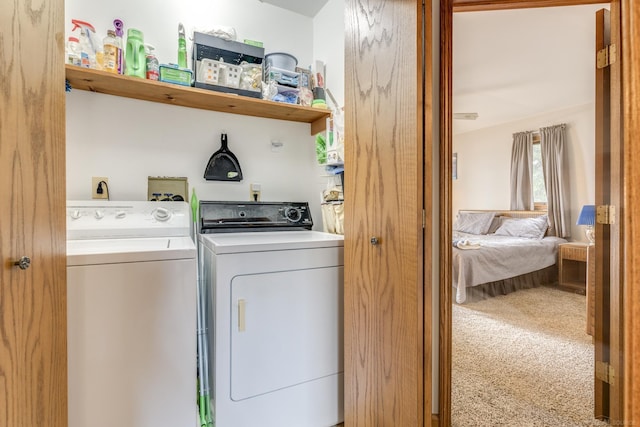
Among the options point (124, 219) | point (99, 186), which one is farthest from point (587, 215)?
point (99, 186)

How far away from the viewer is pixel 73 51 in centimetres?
161

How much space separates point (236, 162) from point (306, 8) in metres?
1.35

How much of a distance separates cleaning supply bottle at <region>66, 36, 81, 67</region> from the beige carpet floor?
233cm

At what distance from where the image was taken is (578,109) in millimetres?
1426

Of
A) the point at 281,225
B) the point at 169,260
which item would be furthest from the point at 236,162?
the point at 169,260

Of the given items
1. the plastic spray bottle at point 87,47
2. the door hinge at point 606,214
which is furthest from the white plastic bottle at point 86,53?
the door hinge at point 606,214

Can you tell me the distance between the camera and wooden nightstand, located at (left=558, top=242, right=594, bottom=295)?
1.39 metres

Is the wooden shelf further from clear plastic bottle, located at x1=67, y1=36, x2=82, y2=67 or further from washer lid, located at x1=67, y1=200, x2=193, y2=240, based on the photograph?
washer lid, located at x1=67, y1=200, x2=193, y2=240

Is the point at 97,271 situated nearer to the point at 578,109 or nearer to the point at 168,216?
the point at 168,216

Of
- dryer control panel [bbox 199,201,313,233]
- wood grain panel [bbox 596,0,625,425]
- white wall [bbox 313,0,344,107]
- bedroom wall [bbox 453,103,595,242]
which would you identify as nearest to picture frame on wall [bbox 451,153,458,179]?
bedroom wall [bbox 453,103,595,242]

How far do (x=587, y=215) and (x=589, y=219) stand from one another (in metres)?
0.02

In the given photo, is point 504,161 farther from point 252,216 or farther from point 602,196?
point 252,216

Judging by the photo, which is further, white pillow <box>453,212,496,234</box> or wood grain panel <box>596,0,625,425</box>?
white pillow <box>453,212,496,234</box>

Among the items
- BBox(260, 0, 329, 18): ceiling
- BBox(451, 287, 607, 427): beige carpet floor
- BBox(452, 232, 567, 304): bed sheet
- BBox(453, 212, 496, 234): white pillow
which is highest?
BBox(260, 0, 329, 18): ceiling
